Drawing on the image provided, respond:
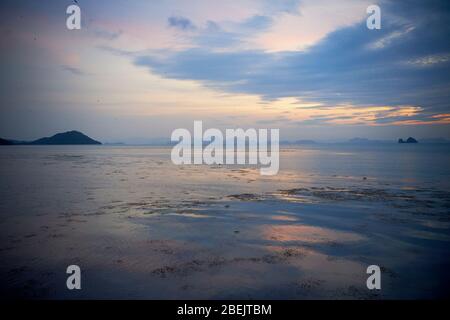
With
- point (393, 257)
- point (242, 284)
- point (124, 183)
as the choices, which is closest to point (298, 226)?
Result: point (393, 257)

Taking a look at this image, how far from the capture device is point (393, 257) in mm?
9328

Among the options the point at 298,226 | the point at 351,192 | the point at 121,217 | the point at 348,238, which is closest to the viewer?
the point at 348,238

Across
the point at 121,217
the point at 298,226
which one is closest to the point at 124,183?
the point at 121,217

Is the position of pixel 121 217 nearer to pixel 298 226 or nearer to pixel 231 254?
pixel 231 254

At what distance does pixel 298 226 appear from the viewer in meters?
12.6

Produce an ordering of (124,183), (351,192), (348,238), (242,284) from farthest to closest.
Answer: (124,183)
(351,192)
(348,238)
(242,284)

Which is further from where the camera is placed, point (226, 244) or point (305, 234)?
point (305, 234)

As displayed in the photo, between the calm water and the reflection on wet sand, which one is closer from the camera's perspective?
the calm water

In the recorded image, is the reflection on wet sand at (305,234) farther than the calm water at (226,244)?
Yes
